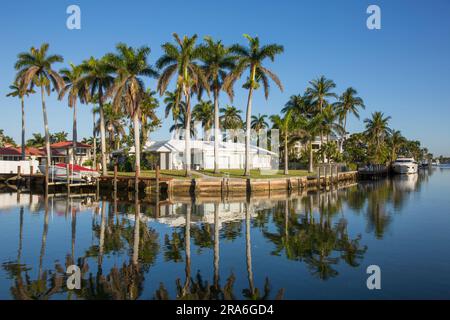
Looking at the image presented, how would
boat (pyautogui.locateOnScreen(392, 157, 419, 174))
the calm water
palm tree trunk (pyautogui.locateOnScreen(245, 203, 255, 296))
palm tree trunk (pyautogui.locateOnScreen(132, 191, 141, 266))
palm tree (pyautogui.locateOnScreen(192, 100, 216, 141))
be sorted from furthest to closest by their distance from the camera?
boat (pyautogui.locateOnScreen(392, 157, 419, 174)), palm tree (pyautogui.locateOnScreen(192, 100, 216, 141)), palm tree trunk (pyautogui.locateOnScreen(132, 191, 141, 266)), palm tree trunk (pyautogui.locateOnScreen(245, 203, 255, 296)), the calm water

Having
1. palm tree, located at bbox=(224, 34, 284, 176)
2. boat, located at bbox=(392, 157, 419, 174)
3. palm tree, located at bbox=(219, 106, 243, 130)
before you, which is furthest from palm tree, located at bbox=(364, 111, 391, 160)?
palm tree, located at bbox=(224, 34, 284, 176)

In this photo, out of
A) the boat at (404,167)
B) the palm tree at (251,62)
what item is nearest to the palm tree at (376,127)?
the boat at (404,167)

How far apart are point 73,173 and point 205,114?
39.9 m

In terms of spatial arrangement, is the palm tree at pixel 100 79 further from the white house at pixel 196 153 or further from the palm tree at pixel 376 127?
the palm tree at pixel 376 127

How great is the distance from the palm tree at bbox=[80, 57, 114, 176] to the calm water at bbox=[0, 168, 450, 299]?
18754 millimetres

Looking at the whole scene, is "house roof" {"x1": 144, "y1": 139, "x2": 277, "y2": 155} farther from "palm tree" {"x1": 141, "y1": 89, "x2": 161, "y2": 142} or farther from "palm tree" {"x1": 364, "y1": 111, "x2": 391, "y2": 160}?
"palm tree" {"x1": 364, "y1": 111, "x2": 391, "y2": 160}

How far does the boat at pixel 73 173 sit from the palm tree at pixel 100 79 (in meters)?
2.62

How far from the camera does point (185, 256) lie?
17.2 metres

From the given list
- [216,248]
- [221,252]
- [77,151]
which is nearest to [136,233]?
[216,248]

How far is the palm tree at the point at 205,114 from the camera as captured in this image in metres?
82.4

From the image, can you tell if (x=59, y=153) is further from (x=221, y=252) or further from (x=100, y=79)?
(x=221, y=252)

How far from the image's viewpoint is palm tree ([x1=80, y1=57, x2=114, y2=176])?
49.1 m
